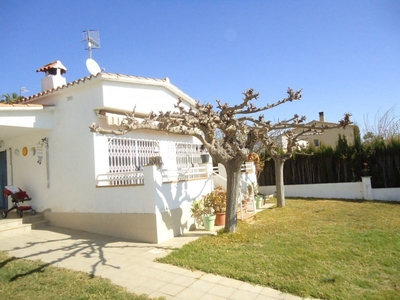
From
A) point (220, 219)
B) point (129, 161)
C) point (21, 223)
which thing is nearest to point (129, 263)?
point (220, 219)

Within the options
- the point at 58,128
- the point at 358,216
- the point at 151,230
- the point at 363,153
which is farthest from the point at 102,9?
the point at 363,153

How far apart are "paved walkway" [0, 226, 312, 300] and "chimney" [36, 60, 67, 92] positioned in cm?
745

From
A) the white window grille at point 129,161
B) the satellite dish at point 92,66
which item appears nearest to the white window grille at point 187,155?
the white window grille at point 129,161

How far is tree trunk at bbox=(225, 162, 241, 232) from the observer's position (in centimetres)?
970

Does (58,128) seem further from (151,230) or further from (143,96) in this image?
(151,230)

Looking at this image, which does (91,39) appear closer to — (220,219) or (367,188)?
(220,219)

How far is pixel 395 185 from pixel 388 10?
12.7m

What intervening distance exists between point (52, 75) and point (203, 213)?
10737 mm

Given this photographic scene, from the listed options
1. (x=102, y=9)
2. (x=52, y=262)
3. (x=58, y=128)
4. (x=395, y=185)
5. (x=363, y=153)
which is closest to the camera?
(x=52, y=262)

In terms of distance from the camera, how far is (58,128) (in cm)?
1152

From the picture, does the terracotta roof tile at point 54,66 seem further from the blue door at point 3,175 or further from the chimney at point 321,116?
the chimney at point 321,116

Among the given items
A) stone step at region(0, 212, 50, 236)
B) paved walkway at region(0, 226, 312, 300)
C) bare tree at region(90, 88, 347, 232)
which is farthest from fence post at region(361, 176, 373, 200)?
stone step at region(0, 212, 50, 236)

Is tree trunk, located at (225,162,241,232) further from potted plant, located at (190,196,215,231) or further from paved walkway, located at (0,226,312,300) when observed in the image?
paved walkway, located at (0,226,312,300)

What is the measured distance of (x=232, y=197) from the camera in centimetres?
988
